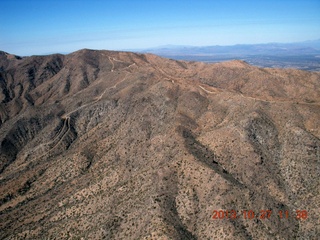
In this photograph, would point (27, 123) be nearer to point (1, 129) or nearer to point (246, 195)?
point (1, 129)

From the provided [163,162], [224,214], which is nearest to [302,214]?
[224,214]

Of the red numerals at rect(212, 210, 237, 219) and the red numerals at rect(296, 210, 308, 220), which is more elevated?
the red numerals at rect(212, 210, 237, 219)
